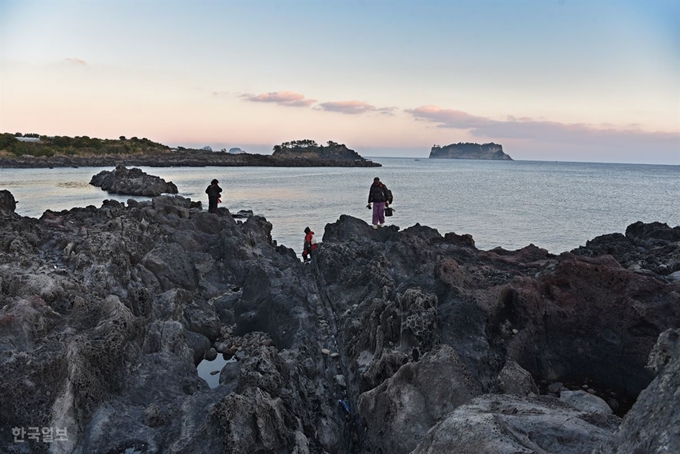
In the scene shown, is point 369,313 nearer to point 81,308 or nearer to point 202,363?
point 202,363

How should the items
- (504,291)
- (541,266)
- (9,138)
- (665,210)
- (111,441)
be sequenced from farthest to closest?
1. (9,138)
2. (665,210)
3. (541,266)
4. (504,291)
5. (111,441)

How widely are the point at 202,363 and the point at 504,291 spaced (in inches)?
283

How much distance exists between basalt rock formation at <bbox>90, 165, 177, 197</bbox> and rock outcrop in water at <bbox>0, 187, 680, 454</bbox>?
40.8 m

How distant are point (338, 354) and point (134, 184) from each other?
52660 millimetres

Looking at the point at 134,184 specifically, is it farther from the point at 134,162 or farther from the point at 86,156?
the point at 86,156

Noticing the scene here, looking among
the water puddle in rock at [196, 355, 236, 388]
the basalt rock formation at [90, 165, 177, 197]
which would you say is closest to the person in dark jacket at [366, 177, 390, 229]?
the water puddle in rock at [196, 355, 236, 388]

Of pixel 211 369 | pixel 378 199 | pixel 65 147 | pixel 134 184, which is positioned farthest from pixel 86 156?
pixel 211 369

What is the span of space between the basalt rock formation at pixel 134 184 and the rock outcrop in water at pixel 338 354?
1607 inches

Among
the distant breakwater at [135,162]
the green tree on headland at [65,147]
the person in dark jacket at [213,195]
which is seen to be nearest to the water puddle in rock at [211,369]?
the person in dark jacket at [213,195]

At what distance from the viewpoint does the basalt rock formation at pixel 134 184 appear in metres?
54.4

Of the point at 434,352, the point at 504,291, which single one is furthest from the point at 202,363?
the point at 504,291

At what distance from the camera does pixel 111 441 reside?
6379mm

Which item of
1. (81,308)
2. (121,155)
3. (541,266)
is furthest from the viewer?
(121,155)

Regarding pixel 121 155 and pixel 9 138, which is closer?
pixel 9 138
